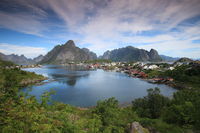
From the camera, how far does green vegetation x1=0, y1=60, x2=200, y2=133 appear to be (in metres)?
3.39

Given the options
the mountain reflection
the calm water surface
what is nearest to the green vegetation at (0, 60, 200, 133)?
the calm water surface

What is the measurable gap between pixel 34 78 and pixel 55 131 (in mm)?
53197

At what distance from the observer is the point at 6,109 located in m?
3.56

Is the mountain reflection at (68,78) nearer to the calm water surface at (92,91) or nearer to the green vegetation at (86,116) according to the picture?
the calm water surface at (92,91)

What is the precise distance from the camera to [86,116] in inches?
422

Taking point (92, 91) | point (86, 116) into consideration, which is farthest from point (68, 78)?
point (86, 116)

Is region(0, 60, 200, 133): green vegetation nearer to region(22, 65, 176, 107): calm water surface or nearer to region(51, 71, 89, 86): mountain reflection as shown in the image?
region(22, 65, 176, 107): calm water surface

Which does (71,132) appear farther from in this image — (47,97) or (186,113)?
(186,113)

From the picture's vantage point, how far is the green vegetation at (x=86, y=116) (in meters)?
3.39

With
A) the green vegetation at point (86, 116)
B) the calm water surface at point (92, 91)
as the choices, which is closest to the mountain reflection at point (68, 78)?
the calm water surface at point (92, 91)

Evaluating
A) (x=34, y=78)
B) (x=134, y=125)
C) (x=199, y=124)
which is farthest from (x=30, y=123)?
(x=34, y=78)

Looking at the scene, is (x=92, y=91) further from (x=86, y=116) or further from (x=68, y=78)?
(x=68, y=78)

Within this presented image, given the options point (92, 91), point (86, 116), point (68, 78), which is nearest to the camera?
point (86, 116)

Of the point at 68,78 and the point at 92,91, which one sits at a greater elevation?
the point at 68,78
